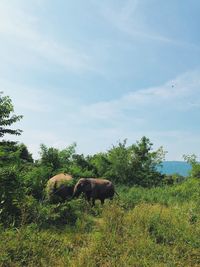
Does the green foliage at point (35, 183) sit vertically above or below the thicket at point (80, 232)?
above

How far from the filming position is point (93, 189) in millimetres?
17828

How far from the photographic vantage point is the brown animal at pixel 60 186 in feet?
48.4

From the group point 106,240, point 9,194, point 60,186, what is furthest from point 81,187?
point 106,240

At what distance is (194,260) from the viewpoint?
29.9 feet

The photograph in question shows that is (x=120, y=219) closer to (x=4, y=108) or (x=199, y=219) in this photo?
(x=199, y=219)

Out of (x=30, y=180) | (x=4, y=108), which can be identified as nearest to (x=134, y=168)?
(x=4, y=108)

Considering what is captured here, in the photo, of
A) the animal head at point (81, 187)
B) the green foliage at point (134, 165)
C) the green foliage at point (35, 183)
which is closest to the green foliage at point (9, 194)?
the green foliage at point (35, 183)

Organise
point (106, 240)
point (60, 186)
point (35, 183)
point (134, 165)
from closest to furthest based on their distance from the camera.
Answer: point (106, 240) < point (35, 183) < point (60, 186) < point (134, 165)

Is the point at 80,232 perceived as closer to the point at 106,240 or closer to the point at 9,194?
the point at 106,240

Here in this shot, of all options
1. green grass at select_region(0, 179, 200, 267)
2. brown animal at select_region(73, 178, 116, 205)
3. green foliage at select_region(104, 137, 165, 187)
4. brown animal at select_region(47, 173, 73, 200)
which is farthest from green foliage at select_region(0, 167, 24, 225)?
green foliage at select_region(104, 137, 165, 187)

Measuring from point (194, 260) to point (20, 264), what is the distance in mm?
3897

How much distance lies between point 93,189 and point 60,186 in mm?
2910

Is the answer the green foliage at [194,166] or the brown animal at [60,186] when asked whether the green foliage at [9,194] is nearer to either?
the brown animal at [60,186]

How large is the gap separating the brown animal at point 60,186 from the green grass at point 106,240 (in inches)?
85.1
